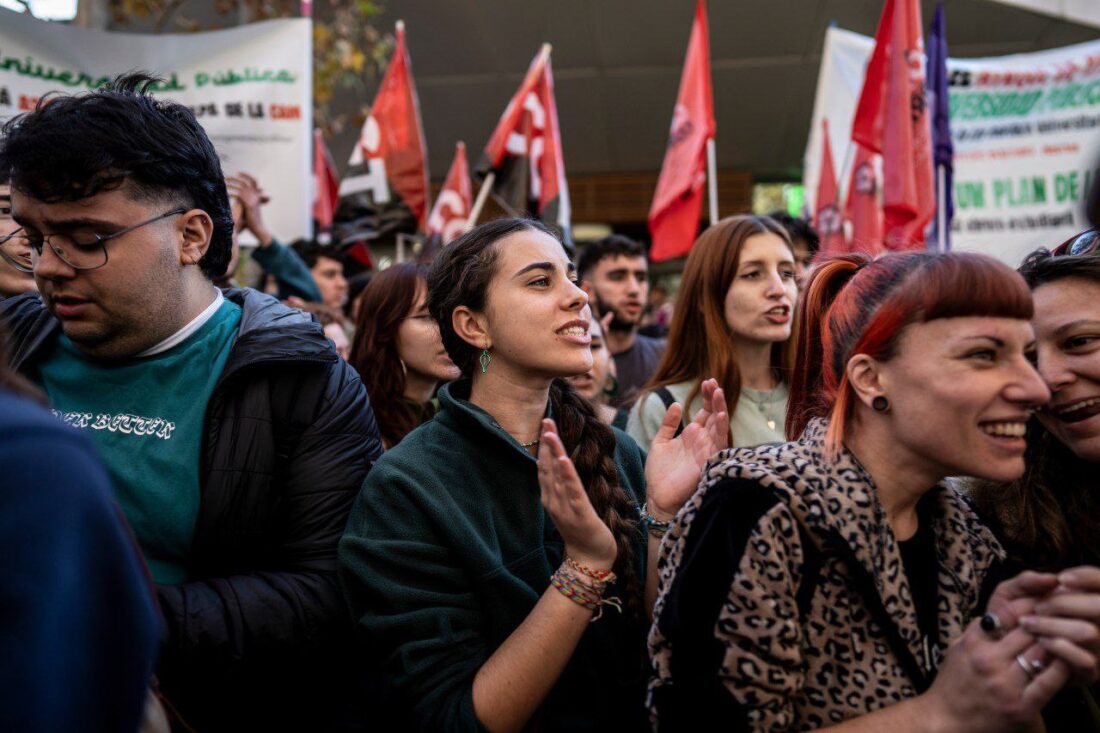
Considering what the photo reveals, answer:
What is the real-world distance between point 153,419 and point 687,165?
172 inches

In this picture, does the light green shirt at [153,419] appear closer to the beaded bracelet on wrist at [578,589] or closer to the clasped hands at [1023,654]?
the beaded bracelet on wrist at [578,589]

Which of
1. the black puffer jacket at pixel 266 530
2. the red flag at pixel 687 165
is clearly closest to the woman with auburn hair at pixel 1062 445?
the black puffer jacket at pixel 266 530

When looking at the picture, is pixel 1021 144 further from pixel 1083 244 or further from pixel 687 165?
pixel 1083 244

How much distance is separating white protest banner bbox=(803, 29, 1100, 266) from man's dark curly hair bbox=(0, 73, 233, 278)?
5175 millimetres

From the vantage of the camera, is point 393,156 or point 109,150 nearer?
point 109,150

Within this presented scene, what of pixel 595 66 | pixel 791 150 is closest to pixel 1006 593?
pixel 595 66

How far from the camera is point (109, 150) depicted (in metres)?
1.91

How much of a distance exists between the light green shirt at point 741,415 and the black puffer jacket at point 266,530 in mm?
1300

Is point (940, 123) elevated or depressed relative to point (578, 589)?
elevated

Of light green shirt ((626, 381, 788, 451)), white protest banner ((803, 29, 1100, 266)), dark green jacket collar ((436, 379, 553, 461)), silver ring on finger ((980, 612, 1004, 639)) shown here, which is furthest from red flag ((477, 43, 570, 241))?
silver ring on finger ((980, 612, 1004, 639))

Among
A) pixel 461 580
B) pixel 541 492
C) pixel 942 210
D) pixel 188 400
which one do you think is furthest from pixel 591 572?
pixel 942 210

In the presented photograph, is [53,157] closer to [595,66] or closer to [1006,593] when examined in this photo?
[1006,593]

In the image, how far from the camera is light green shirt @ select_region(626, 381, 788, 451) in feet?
10.6

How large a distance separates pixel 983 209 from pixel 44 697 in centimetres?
622
